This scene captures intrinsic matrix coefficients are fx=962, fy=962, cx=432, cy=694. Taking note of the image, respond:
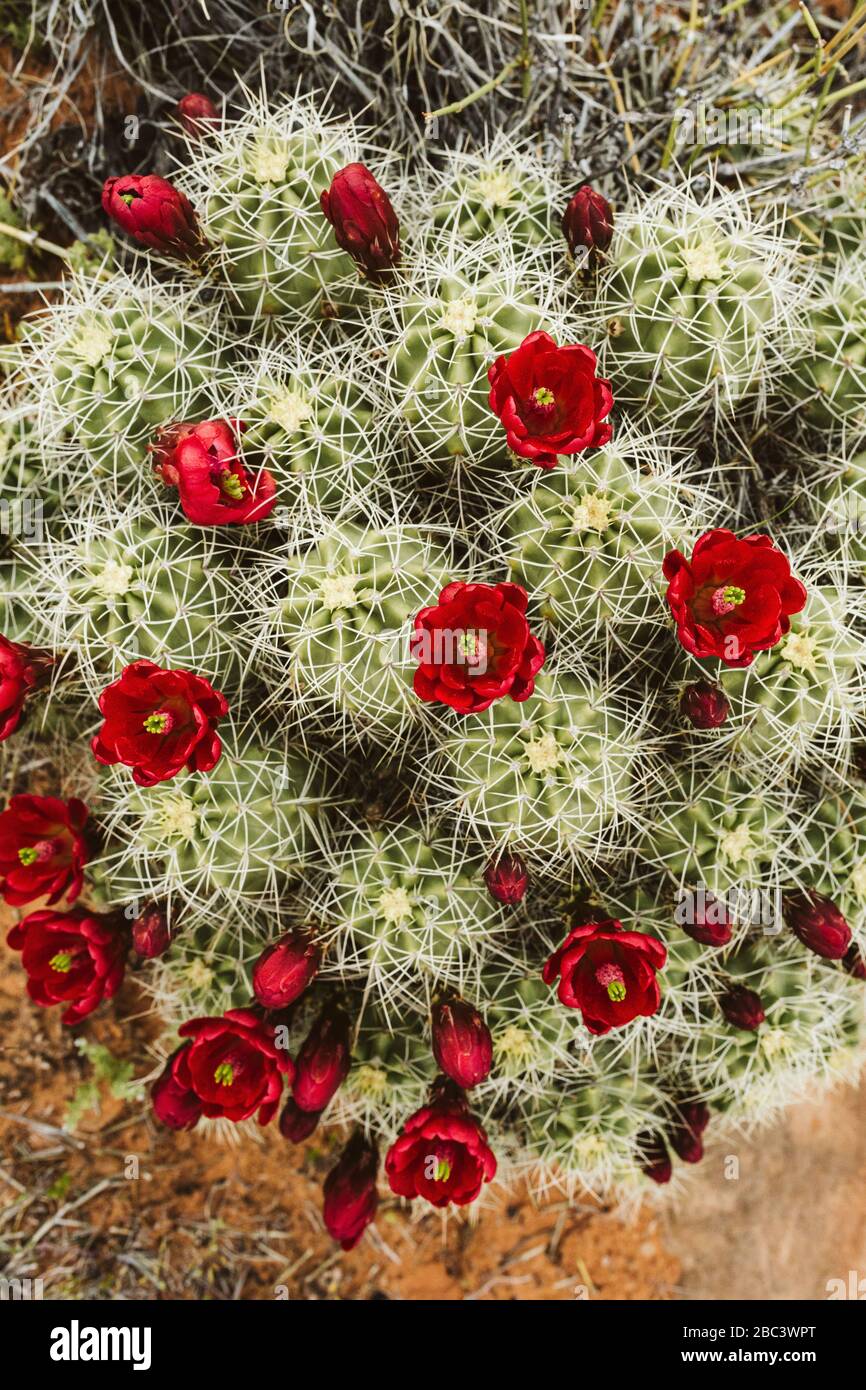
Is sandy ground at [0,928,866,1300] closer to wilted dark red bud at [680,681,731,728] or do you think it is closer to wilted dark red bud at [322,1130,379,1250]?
wilted dark red bud at [322,1130,379,1250]

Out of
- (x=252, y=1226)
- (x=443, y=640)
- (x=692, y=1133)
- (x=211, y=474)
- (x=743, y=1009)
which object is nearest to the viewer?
(x=443, y=640)

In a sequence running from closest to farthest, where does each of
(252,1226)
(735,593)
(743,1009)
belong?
(735,593), (743,1009), (252,1226)

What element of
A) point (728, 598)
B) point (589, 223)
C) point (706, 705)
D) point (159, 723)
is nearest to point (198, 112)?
point (589, 223)

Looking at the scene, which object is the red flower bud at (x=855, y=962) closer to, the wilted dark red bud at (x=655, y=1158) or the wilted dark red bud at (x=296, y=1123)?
the wilted dark red bud at (x=655, y=1158)

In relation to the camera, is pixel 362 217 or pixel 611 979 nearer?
pixel 611 979

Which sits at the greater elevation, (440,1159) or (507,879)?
(507,879)

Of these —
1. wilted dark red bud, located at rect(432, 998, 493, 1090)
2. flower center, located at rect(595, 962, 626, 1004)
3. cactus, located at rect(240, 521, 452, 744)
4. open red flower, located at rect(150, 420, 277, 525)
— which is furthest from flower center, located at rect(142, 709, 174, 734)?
flower center, located at rect(595, 962, 626, 1004)

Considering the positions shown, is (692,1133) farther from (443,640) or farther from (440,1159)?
(443,640)
